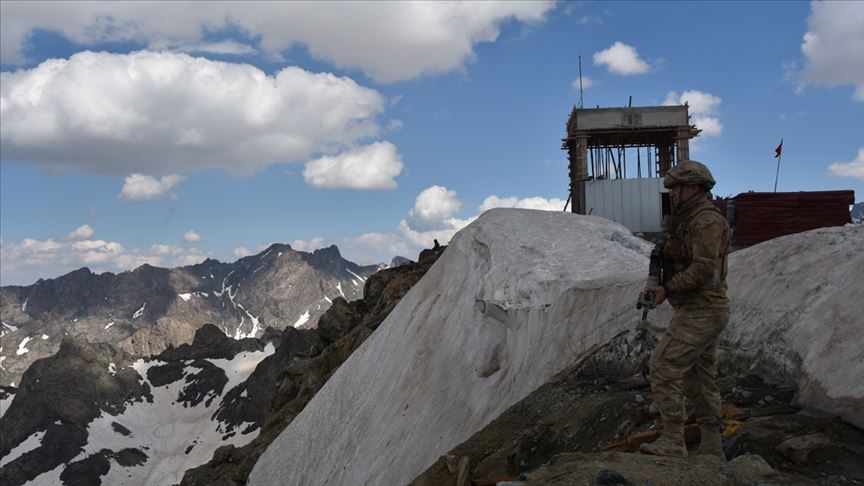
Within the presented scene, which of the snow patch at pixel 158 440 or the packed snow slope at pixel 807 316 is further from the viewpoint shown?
the snow patch at pixel 158 440

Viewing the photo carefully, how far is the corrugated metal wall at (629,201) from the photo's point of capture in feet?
102

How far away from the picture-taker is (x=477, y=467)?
8.84 metres

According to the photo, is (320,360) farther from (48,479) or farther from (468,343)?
(48,479)

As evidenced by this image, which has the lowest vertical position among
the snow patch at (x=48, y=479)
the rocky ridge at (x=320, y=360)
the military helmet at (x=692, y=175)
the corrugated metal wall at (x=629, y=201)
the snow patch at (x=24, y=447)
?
the snow patch at (x=48, y=479)

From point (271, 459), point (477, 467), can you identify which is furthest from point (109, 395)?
point (477, 467)

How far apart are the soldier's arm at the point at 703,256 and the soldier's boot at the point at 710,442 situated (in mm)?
1353

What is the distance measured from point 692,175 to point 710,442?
8.29 ft

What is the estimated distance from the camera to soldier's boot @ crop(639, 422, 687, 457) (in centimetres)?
623

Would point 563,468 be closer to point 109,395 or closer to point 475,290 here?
point 475,290

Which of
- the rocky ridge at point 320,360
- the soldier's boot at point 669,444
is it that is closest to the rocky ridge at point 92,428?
the rocky ridge at point 320,360

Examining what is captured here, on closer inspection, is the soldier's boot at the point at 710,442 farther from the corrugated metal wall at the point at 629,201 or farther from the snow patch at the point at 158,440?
the snow patch at the point at 158,440

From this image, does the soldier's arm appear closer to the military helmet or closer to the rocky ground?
the military helmet

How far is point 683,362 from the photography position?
21.3 feet

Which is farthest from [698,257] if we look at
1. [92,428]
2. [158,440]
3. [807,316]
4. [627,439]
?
[158,440]
